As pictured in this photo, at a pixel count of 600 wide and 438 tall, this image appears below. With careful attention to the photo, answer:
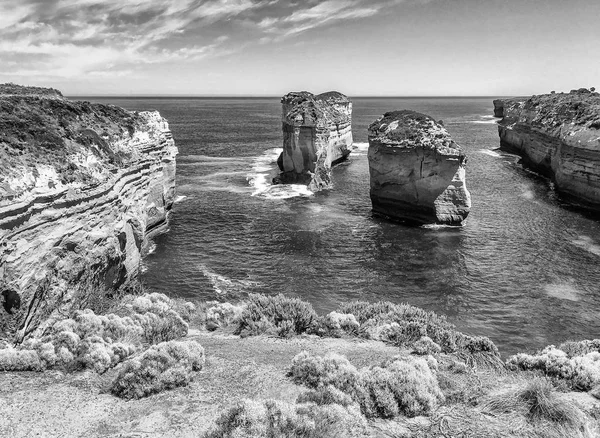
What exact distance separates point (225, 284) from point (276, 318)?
34.0 feet

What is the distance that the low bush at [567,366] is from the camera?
12148mm

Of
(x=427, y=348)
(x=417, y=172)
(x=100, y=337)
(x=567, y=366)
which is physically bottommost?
(x=427, y=348)

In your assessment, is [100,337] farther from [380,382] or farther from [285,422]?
[380,382]

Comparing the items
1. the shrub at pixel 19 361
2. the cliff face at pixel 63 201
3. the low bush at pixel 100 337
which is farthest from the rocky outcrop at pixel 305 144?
the shrub at pixel 19 361

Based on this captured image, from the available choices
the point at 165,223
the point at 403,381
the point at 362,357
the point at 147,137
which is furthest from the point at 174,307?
the point at 165,223

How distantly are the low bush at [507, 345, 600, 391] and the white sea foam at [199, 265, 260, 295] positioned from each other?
622 inches

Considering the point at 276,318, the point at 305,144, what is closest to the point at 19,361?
the point at 276,318

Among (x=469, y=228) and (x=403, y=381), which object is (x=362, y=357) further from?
(x=469, y=228)

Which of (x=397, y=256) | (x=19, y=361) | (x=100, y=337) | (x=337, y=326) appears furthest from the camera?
(x=397, y=256)

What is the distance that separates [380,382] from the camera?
11203mm

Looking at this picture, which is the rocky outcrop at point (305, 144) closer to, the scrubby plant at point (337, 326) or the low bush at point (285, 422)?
the scrubby plant at point (337, 326)

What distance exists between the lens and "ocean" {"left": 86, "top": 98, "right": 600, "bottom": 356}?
24188 mm

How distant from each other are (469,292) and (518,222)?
50.3ft

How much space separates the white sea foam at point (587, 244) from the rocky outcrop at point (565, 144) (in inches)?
337
